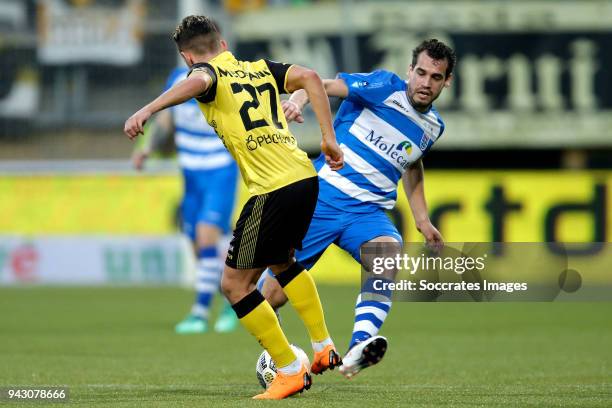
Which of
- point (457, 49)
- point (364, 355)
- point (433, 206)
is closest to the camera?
point (364, 355)

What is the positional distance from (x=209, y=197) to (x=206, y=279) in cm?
71

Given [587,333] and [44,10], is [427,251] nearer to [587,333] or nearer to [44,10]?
[587,333]

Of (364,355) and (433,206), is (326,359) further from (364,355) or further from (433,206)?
(433,206)

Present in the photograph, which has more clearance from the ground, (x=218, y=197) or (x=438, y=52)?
(x=438, y=52)

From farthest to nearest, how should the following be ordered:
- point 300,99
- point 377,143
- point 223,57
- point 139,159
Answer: point 139,159, point 377,143, point 300,99, point 223,57

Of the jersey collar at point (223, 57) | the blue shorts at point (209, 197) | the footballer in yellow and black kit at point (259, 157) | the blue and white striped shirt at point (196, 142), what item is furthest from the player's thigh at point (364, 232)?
the blue and white striped shirt at point (196, 142)

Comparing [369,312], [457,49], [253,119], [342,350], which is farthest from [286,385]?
[457,49]

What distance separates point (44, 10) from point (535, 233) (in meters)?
7.90

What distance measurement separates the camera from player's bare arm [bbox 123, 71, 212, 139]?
214 inches

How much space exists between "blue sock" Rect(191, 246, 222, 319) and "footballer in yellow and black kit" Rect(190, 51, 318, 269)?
4.65 meters

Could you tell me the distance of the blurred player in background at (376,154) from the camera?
6672 millimetres

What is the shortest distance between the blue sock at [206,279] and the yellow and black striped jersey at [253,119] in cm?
470

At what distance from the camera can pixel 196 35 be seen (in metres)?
5.98

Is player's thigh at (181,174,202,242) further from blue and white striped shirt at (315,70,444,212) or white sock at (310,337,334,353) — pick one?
white sock at (310,337,334,353)
